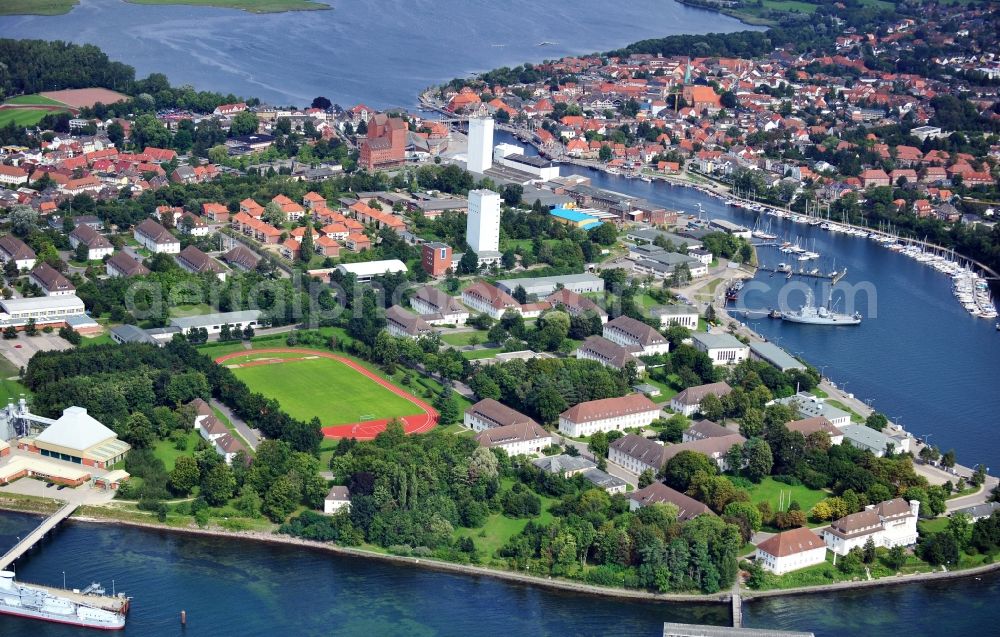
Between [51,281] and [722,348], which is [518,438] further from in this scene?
[51,281]

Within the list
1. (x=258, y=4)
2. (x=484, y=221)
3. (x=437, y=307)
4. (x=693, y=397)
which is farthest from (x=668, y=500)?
(x=258, y=4)

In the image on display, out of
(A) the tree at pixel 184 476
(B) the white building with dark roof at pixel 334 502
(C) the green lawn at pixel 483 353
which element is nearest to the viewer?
(B) the white building with dark roof at pixel 334 502

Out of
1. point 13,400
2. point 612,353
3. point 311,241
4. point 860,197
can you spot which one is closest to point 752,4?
point 860,197

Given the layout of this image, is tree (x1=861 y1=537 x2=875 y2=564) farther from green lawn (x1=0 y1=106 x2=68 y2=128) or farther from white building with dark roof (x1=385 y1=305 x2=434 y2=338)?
green lawn (x1=0 y1=106 x2=68 y2=128)

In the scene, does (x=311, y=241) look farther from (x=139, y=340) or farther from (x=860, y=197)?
(x=860, y=197)

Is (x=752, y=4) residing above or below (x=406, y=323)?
above

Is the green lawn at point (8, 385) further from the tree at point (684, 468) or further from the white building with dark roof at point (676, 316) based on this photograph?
the white building with dark roof at point (676, 316)

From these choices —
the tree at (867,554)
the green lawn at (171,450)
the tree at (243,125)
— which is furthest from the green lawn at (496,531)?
the tree at (243,125)
